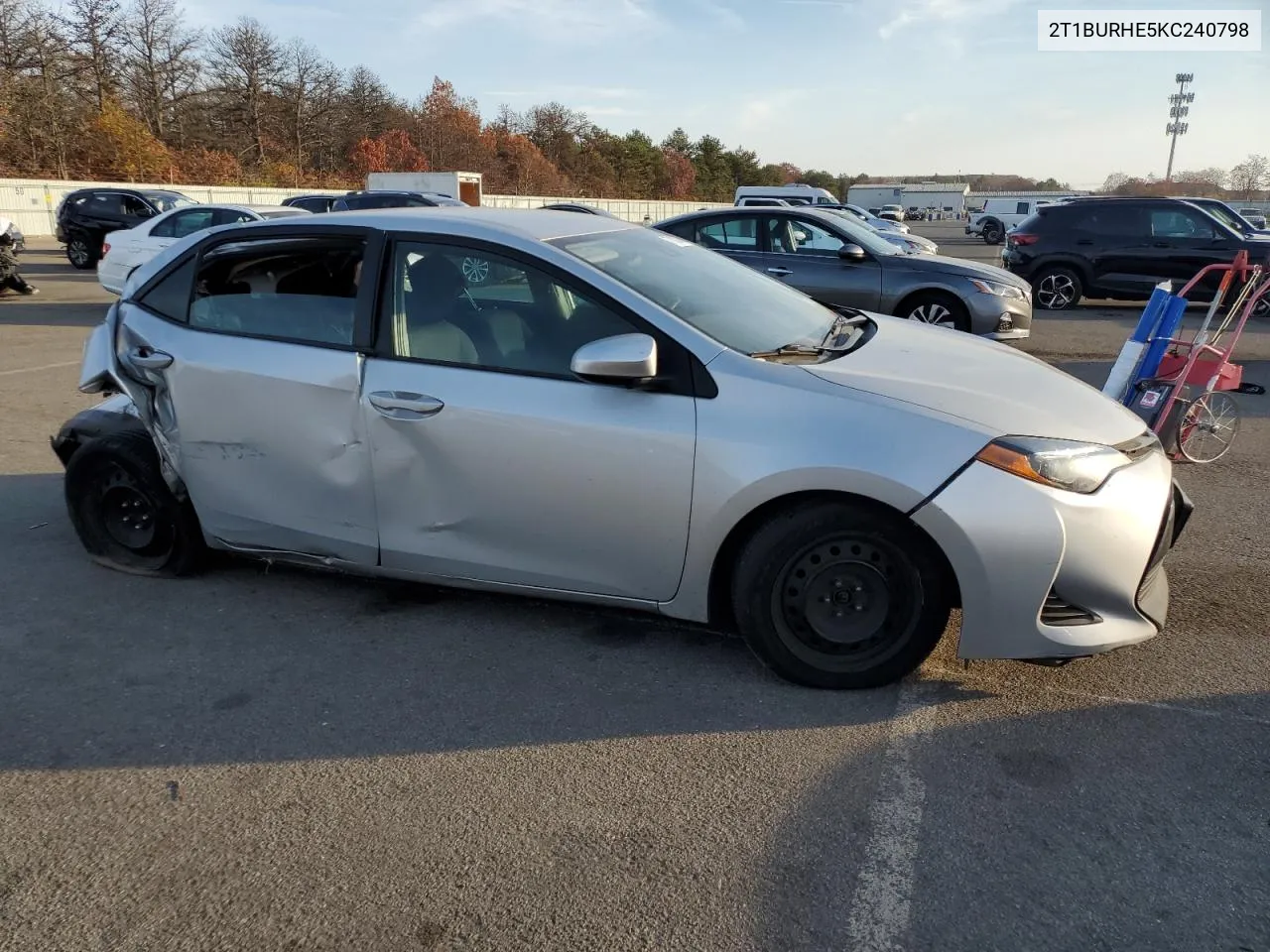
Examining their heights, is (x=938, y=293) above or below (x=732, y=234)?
below

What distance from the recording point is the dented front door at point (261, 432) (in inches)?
144

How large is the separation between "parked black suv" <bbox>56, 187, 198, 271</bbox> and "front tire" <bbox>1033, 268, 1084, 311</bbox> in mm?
17153

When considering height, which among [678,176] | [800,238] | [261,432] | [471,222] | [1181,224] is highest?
[678,176]

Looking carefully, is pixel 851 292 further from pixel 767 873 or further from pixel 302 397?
pixel 767 873

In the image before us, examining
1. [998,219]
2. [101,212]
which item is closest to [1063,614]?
[101,212]

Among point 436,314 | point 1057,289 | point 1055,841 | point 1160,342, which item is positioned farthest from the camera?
point 1057,289

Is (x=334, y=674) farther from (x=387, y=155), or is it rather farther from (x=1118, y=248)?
(x=387, y=155)

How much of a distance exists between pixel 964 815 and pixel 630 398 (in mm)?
1657

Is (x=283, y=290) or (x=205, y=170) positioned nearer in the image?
(x=283, y=290)

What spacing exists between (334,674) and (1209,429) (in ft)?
18.8

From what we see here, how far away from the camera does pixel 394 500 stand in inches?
143

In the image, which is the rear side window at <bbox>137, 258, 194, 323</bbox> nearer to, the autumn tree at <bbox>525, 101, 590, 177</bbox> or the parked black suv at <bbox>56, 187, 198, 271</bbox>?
the parked black suv at <bbox>56, 187, 198, 271</bbox>

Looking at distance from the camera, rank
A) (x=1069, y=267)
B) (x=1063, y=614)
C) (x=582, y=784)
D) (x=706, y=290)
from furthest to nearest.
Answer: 1. (x=1069, y=267)
2. (x=706, y=290)
3. (x=1063, y=614)
4. (x=582, y=784)

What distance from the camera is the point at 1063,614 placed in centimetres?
306
